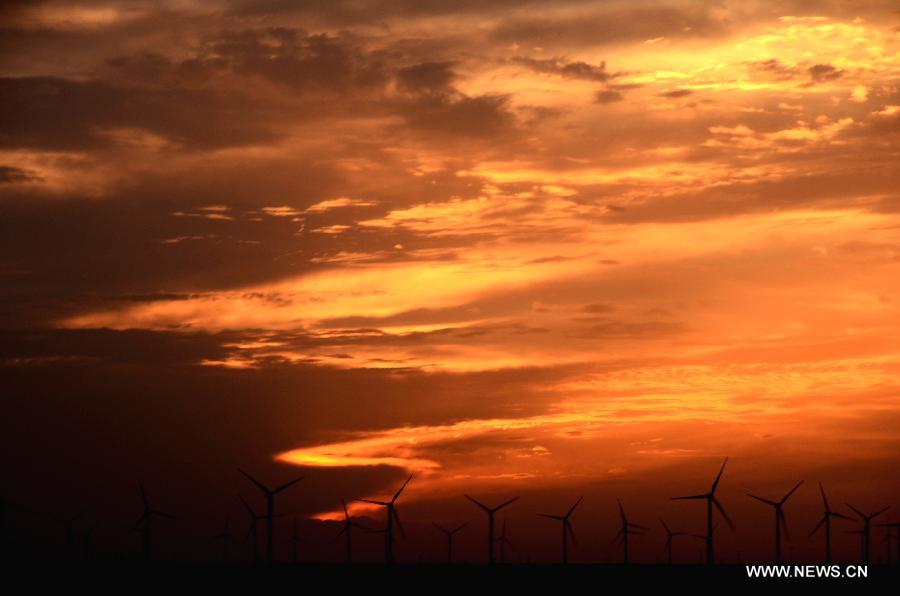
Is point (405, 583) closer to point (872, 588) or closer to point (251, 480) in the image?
point (251, 480)

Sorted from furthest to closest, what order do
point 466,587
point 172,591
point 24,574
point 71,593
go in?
point 24,574
point 466,587
point 172,591
point 71,593

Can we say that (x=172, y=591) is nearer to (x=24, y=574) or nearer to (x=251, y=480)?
(x=251, y=480)

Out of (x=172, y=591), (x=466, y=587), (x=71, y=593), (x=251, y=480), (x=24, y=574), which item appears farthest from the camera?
(x=24, y=574)

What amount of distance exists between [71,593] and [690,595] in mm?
80714

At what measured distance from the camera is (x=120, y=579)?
7564 inches

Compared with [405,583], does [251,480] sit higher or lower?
higher

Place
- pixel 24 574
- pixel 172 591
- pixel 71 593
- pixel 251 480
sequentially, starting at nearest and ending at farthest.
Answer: pixel 71 593
pixel 172 591
pixel 251 480
pixel 24 574

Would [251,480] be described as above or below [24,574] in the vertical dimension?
above

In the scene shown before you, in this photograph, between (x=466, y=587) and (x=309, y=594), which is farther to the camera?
(x=466, y=587)

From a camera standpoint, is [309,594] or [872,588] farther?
[872,588]

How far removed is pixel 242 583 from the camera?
183m

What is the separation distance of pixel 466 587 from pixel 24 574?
261 ft

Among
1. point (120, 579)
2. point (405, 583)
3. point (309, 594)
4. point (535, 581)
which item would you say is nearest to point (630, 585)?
point (535, 581)

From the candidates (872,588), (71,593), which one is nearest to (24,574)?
(71,593)
